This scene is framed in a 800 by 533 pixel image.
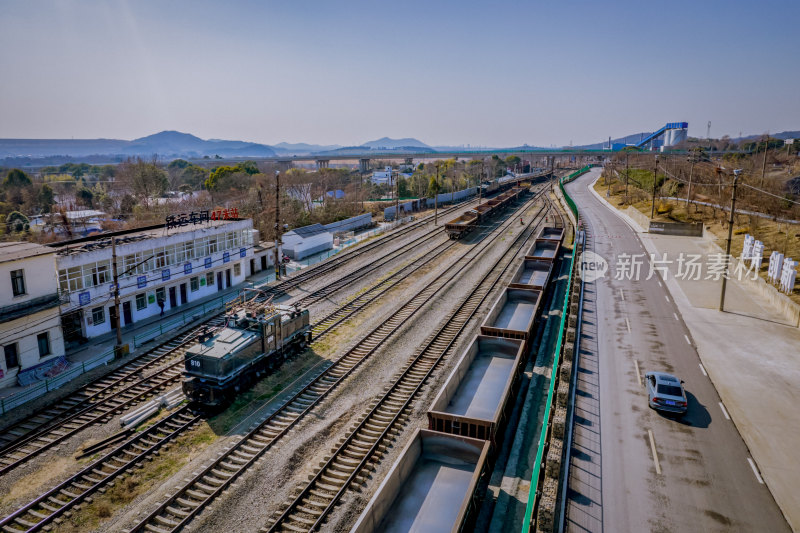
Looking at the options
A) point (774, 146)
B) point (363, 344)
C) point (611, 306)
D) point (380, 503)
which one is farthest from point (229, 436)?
point (774, 146)

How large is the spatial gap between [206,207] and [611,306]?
49229 millimetres

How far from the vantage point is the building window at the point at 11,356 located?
22194 millimetres

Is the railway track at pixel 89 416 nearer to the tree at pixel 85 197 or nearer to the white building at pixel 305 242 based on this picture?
the white building at pixel 305 242

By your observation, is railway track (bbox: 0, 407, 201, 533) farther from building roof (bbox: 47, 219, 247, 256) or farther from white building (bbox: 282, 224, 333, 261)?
white building (bbox: 282, 224, 333, 261)

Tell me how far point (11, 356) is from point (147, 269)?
32.2 ft

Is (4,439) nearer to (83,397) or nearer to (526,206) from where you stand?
(83,397)

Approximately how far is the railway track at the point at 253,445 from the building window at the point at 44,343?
13563mm

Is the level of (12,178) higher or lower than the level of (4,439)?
higher

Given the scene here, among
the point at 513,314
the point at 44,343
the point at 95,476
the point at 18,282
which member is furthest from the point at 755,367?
the point at 18,282

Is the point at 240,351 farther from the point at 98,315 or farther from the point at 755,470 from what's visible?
the point at 755,470

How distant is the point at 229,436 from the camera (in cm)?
1786

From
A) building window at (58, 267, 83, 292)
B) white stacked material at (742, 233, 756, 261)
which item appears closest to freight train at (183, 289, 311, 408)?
building window at (58, 267, 83, 292)

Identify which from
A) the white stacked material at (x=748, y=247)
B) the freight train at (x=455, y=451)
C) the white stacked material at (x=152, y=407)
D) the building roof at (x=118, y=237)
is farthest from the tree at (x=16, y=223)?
the white stacked material at (x=748, y=247)

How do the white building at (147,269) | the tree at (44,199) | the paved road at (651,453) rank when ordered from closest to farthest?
the paved road at (651,453) → the white building at (147,269) → the tree at (44,199)
